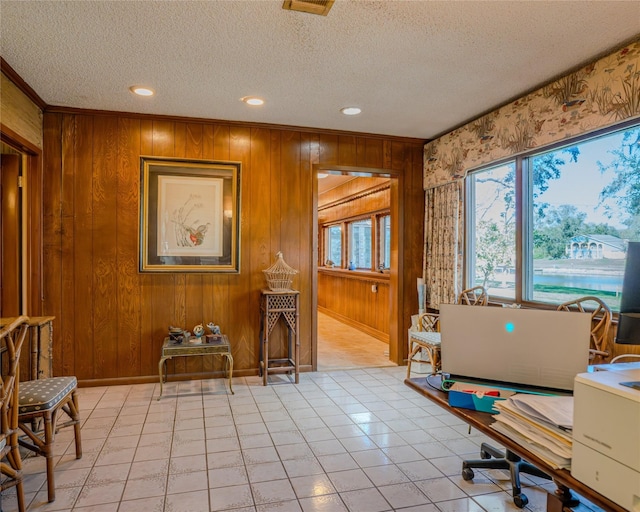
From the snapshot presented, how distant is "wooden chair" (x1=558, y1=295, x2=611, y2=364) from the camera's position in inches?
99.3

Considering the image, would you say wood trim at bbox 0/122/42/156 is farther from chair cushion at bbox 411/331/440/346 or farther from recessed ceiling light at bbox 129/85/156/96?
chair cushion at bbox 411/331/440/346

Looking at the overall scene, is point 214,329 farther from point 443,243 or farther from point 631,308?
point 631,308

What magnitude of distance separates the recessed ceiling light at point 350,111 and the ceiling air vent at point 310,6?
151 centimetres

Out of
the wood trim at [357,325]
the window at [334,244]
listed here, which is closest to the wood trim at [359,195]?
the window at [334,244]

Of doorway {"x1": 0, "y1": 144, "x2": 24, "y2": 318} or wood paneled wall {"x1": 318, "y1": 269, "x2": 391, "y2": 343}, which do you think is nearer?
doorway {"x1": 0, "y1": 144, "x2": 24, "y2": 318}

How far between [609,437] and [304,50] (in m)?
2.55

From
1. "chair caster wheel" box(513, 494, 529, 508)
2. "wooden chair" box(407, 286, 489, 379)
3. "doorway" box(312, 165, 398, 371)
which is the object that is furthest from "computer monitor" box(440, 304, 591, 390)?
"doorway" box(312, 165, 398, 371)

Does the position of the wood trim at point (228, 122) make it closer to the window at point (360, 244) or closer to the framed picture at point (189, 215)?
the framed picture at point (189, 215)

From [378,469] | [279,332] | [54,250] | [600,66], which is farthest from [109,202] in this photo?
[600,66]

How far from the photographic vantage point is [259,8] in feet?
7.19

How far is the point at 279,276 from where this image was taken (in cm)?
408

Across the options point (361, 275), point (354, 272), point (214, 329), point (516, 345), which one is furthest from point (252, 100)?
point (354, 272)

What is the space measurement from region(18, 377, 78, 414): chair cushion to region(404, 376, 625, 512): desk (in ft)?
6.13

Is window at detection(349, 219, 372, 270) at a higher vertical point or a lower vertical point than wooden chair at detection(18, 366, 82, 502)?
higher
